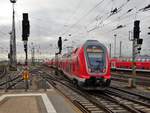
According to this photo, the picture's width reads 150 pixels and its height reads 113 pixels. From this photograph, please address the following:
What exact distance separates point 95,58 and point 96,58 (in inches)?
2.7

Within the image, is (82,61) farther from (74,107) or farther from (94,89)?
(74,107)

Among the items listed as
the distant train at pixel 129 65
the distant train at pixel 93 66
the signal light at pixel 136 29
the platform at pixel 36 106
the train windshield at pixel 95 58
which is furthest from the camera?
the distant train at pixel 129 65

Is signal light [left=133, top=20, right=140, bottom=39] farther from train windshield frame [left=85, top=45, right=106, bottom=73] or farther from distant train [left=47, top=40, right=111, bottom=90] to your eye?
train windshield frame [left=85, top=45, right=106, bottom=73]

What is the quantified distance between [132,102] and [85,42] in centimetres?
718

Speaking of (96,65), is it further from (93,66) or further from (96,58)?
(96,58)

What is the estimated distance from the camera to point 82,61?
23.3 m

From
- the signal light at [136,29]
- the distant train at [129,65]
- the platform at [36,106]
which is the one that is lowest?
the platform at [36,106]

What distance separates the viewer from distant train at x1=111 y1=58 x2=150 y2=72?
55938 millimetres

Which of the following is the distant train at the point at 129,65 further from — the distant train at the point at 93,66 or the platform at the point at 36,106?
the platform at the point at 36,106

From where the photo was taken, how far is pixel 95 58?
76.6 feet

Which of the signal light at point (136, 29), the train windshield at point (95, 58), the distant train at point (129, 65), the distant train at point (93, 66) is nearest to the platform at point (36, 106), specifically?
the distant train at point (93, 66)

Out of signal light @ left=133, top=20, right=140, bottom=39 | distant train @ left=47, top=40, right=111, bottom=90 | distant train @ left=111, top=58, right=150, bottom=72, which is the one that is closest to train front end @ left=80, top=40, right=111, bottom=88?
distant train @ left=47, top=40, right=111, bottom=90

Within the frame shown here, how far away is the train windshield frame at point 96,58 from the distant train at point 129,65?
107 ft

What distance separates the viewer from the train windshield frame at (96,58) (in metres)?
23.0
